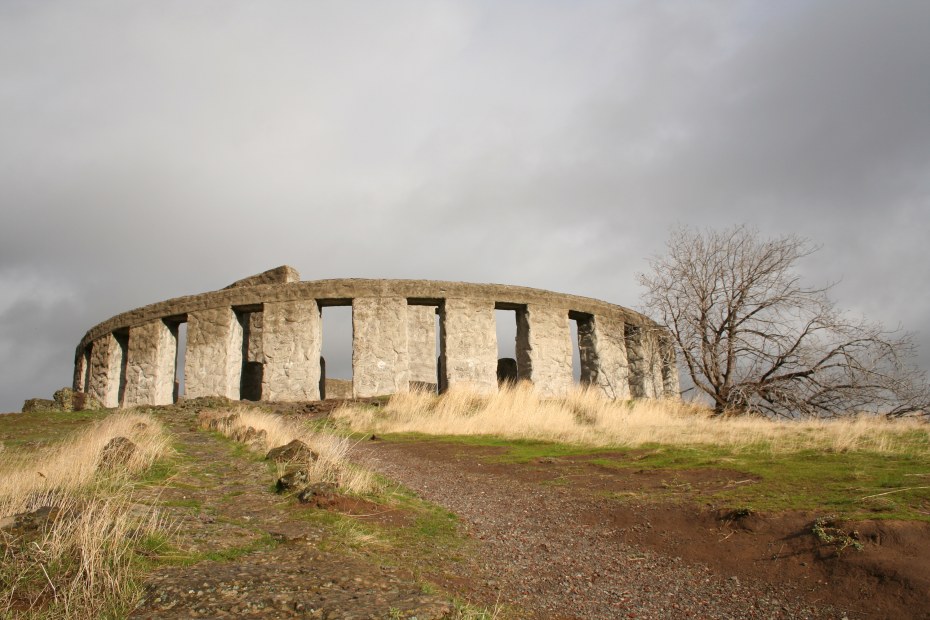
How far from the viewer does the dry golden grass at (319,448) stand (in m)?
6.09

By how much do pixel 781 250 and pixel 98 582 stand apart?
51.4 feet

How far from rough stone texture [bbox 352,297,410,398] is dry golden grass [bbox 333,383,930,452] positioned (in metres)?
1.07

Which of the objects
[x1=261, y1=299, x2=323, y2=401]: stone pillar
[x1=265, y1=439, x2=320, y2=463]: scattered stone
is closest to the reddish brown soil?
[x1=265, y1=439, x2=320, y2=463]: scattered stone

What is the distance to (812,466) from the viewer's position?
23.3 feet

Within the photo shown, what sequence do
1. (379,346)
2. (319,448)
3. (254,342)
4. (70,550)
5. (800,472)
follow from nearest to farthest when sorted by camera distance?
(70,550) → (800,472) → (319,448) → (379,346) → (254,342)

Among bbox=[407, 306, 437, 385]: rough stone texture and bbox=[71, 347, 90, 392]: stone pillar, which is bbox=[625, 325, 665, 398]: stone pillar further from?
bbox=[71, 347, 90, 392]: stone pillar

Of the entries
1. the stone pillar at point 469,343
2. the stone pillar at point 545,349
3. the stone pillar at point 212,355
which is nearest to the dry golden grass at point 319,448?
the stone pillar at point 212,355

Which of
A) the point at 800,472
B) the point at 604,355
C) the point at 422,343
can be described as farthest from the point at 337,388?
the point at 800,472

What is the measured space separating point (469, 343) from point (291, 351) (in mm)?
5012

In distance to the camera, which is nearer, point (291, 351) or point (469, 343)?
point (291, 351)

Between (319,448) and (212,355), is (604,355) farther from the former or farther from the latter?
(319,448)

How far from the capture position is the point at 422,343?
70.1ft

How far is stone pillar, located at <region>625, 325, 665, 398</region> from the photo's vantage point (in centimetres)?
1939

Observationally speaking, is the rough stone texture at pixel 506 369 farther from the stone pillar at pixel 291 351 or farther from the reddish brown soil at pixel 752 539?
the reddish brown soil at pixel 752 539
